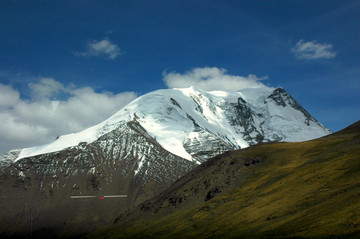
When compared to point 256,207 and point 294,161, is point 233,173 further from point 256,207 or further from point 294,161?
point 256,207

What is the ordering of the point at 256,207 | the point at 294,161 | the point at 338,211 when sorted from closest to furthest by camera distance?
the point at 338,211
the point at 256,207
the point at 294,161

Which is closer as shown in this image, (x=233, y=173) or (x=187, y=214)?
(x=187, y=214)

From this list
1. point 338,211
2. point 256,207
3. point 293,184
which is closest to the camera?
point 338,211

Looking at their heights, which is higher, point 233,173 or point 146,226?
point 233,173

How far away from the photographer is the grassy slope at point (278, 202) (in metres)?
86.0

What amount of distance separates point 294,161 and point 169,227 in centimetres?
6204

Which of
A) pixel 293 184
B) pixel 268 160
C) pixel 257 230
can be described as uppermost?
→ pixel 268 160

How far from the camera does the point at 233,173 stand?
190 meters

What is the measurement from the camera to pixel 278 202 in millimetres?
118875

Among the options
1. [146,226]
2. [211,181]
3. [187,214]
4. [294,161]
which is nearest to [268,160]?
[294,161]

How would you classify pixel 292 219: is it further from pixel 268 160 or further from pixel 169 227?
pixel 268 160

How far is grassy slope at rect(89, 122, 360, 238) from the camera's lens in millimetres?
86000

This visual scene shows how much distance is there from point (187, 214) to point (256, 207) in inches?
1784

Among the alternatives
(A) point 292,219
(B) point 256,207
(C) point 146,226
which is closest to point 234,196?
(B) point 256,207
